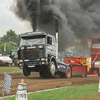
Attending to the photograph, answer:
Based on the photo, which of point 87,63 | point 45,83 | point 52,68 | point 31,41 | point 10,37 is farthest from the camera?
point 10,37

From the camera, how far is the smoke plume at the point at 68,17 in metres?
29.8

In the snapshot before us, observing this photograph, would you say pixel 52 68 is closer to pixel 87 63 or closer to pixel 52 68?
pixel 52 68

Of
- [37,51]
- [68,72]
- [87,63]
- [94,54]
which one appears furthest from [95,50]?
[37,51]

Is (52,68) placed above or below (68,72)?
above

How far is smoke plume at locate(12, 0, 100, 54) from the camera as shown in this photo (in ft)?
97.8

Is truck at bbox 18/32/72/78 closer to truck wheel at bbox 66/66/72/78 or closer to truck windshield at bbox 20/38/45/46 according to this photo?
truck windshield at bbox 20/38/45/46

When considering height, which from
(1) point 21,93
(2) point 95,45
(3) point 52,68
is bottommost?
(1) point 21,93

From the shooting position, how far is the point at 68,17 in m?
32.4

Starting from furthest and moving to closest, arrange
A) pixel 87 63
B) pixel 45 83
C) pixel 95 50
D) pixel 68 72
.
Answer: pixel 95 50 → pixel 87 63 → pixel 68 72 → pixel 45 83

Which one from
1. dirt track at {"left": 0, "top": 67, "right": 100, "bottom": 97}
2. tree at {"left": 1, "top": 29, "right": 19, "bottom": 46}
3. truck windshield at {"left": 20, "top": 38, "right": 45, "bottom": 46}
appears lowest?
dirt track at {"left": 0, "top": 67, "right": 100, "bottom": 97}

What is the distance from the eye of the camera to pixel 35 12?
27.8 metres

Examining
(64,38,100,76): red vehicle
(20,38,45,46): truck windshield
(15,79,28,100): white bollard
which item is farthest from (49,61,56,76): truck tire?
(15,79,28,100): white bollard

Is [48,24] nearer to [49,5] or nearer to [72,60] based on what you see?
[49,5]

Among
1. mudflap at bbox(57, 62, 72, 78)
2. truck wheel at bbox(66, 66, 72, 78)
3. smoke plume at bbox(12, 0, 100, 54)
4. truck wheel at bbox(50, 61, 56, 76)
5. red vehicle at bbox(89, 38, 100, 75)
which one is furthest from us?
smoke plume at bbox(12, 0, 100, 54)
